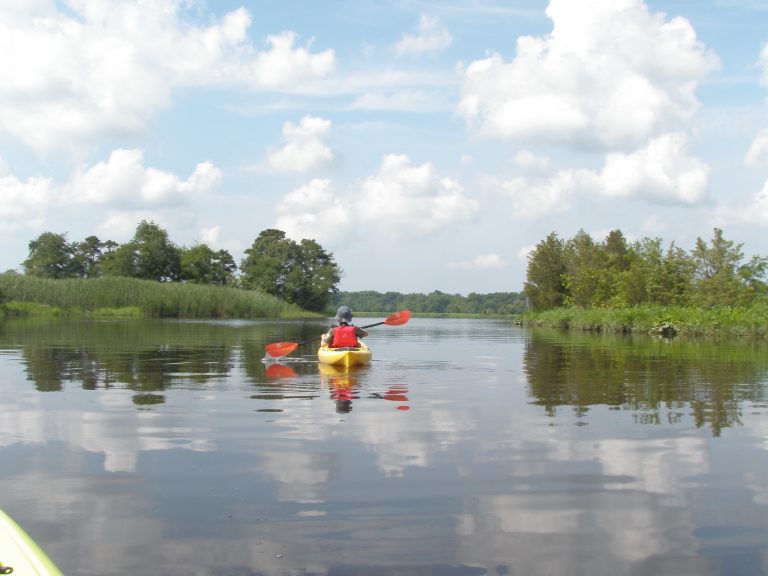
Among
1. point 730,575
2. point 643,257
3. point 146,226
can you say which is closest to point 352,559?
point 730,575

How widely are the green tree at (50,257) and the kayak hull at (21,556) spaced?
106m

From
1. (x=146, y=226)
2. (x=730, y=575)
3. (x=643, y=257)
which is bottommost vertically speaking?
(x=730, y=575)

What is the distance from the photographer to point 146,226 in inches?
3939

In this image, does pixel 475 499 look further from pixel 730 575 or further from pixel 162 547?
pixel 162 547

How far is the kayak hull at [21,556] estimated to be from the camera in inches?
164

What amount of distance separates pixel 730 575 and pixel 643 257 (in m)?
59.5

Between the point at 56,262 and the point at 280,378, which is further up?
the point at 56,262

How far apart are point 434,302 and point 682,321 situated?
13426cm

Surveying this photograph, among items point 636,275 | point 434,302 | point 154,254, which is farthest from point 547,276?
point 434,302

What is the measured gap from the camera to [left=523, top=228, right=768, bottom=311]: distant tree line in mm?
47812

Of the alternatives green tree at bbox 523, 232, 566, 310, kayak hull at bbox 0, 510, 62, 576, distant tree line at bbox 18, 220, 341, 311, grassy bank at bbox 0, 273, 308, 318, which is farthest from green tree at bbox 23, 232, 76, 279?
kayak hull at bbox 0, 510, 62, 576

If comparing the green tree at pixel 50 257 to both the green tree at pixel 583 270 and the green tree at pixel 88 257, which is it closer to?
the green tree at pixel 88 257

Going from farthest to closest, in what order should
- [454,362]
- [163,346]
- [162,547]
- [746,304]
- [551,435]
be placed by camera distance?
[746,304] < [163,346] < [454,362] < [551,435] < [162,547]

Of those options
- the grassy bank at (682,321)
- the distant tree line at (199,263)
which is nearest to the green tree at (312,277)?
the distant tree line at (199,263)
